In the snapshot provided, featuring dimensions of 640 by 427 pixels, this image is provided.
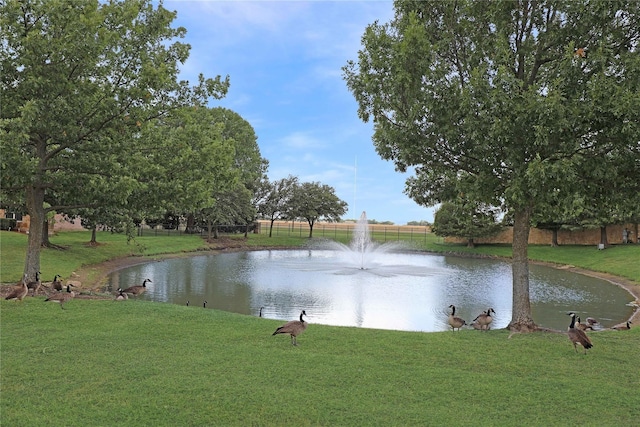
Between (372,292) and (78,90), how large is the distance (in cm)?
1396

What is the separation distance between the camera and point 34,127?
42.7ft

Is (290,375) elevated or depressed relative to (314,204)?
depressed

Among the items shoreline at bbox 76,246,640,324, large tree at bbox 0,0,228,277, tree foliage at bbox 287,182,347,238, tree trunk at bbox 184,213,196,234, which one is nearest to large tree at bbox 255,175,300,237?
tree foliage at bbox 287,182,347,238

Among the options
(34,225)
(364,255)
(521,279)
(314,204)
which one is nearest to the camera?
(521,279)

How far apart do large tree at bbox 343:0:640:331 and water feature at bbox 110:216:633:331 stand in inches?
226

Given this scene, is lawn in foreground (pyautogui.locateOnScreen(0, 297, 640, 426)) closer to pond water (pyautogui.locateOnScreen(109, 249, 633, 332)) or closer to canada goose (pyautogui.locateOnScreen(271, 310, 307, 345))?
canada goose (pyautogui.locateOnScreen(271, 310, 307, 345))

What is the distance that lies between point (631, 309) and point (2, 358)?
20836mm

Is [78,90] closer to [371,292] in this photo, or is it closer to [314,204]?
[371,292]

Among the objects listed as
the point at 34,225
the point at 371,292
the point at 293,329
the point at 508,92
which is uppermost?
the point at 508,92

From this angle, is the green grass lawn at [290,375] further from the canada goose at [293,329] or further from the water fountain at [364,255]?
the water fountain at [364,255]

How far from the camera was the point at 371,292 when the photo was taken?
21.1 m

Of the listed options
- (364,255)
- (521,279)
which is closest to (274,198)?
(364,255)

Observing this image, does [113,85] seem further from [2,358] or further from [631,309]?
[631,309]

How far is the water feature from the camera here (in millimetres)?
16219
